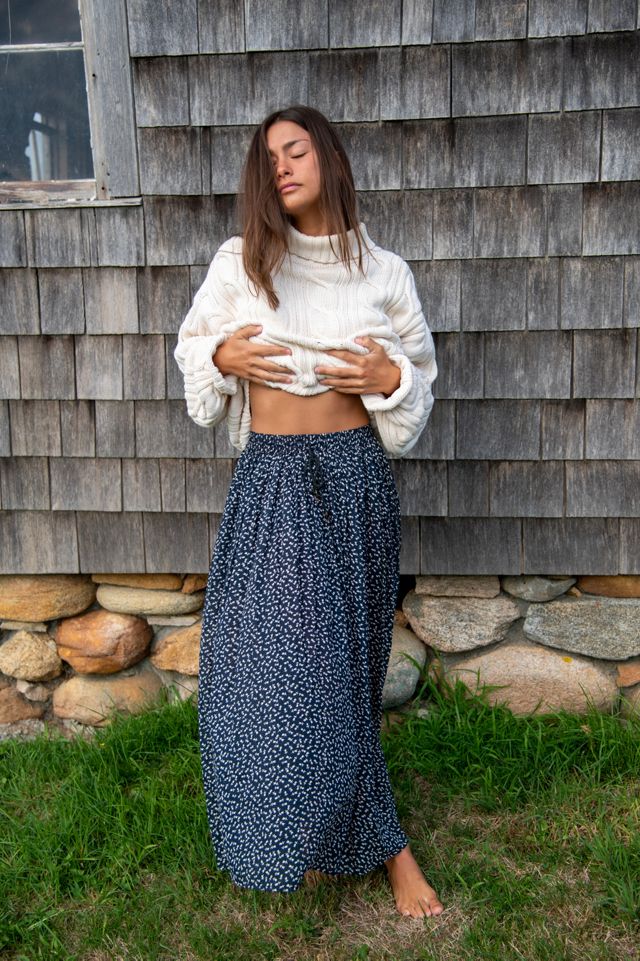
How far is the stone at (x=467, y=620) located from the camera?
2.83 metres

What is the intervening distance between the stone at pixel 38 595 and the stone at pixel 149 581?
0.12m

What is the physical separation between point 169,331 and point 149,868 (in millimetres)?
1579

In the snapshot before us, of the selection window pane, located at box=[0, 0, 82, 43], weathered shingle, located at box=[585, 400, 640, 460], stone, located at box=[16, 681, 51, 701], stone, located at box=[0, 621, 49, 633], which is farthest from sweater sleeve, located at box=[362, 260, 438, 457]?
stone, located at box=[16, 681, 51, 701]

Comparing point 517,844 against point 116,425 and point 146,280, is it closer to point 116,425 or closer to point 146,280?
point 116,425

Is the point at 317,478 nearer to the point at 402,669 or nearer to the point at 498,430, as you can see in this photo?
the point at 498,430

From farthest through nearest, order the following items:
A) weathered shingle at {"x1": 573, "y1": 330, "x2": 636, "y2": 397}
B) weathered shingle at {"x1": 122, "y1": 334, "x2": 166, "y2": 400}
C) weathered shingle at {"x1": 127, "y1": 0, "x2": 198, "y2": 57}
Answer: weathered shingle at {"x1": 122, "y1": 334, "x2": 166, "y2": 400}
weathered shingle at {"x1": 573, "y1": 330, "x2": 636, "y2": 397}
weathered shingle at {"x1": 127, "y1": 0, "x2": 198, "y2": 57}

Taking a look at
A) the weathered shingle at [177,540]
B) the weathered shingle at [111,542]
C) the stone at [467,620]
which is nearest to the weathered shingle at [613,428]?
the stone at [467,620]

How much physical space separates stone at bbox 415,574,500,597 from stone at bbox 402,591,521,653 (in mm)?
21

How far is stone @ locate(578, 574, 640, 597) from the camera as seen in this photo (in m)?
2.79

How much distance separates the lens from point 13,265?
2.66 meters

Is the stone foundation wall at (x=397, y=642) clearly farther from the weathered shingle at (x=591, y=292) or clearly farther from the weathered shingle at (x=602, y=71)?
the weathered shingle at (x=602, y=71)

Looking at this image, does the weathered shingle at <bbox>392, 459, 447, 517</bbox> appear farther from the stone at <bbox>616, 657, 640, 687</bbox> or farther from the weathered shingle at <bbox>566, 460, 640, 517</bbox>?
the stone at <bbox>616, 657, 640, 687</bbox>

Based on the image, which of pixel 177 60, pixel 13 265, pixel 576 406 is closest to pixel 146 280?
pixel 13 265

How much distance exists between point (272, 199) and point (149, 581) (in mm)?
1501
